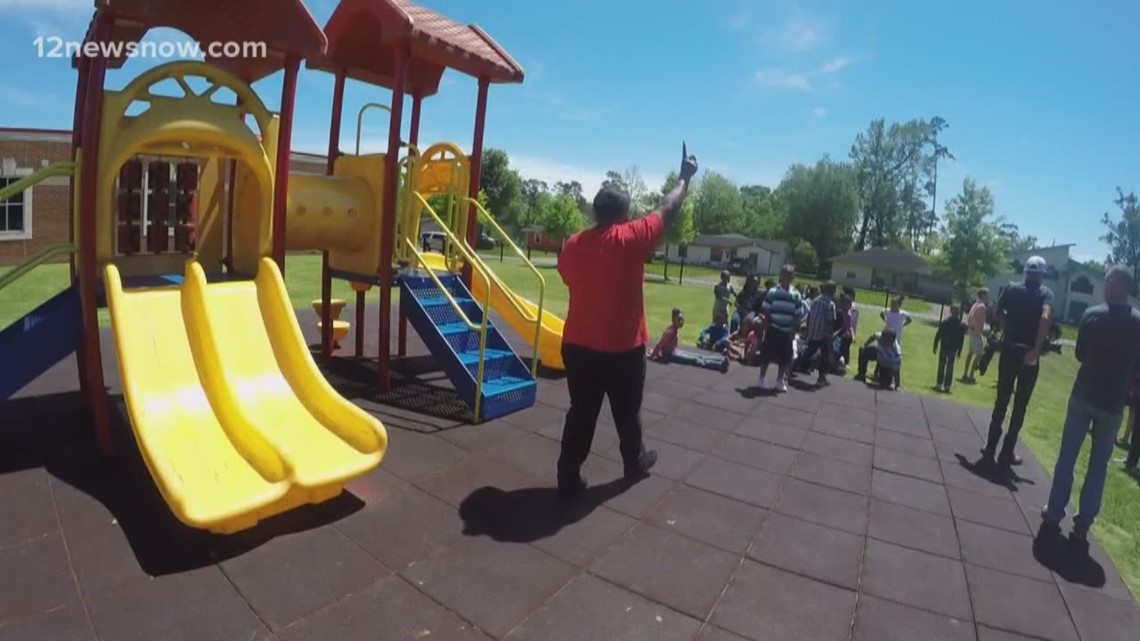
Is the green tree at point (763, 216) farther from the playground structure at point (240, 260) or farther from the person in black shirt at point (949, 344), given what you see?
the playground structure at point (240, 260)


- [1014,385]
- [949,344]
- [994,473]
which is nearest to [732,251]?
[949,344]

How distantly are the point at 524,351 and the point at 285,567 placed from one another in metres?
6.47

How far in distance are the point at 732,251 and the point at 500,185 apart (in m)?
24.7

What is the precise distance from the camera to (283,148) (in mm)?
5172

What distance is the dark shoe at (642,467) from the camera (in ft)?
15.4

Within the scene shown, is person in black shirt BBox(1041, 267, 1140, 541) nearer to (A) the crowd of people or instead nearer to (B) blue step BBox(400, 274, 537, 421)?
(A) the crowd of people

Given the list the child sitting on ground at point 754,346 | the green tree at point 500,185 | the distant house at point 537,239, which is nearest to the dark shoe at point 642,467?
the child sitting on ground at point 754,346

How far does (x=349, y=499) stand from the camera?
4.03 meters

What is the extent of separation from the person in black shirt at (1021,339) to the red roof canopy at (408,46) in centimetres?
544

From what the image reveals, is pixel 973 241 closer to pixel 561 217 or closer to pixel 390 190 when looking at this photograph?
pixel 561 217

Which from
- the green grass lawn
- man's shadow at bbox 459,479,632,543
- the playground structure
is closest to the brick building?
the green grass lawn

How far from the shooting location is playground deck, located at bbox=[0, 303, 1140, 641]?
9.45 feet

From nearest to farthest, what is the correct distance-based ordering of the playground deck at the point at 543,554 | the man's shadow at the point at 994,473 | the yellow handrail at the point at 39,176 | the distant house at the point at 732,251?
the playground deck at the point at 543,554
the yellow handrail at the point at 39,176
the man's shadow at the point at 994,473
the distant house at the point at 732,251

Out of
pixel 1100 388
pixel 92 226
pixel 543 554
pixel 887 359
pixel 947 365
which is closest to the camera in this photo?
pixel 543 554
